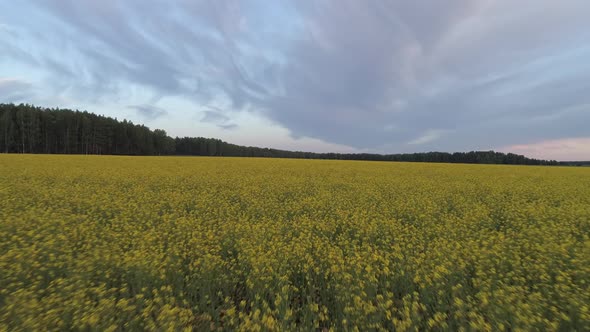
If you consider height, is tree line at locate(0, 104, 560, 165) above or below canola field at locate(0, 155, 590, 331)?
above

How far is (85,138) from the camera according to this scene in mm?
62312

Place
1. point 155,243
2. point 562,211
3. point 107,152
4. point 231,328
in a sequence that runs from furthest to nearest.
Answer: point 107,152 → point 562,211 → point 155,243 → point 231,328

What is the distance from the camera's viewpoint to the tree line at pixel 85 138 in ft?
180

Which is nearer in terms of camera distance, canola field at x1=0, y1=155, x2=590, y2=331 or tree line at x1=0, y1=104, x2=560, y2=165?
canola field at x1=0, y1=155, x2=590, y2=331

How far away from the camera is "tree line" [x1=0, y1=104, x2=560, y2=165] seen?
55.0m

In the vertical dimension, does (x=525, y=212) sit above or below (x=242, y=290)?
above

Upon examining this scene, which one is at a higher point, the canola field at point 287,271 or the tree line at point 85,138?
the tree line at point 85,138

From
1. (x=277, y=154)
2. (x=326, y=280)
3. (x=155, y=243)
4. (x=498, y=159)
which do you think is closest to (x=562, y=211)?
(x=326, y=280)

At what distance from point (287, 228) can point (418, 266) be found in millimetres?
2609

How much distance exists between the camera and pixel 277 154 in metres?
105

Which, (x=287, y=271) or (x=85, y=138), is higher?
(x=85, y=138)

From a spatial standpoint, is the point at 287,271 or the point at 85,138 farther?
the point at 85,138

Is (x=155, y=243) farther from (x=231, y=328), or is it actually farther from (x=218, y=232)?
(x=231, y=328)

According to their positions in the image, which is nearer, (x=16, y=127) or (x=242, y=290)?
(x=242, y=290)
